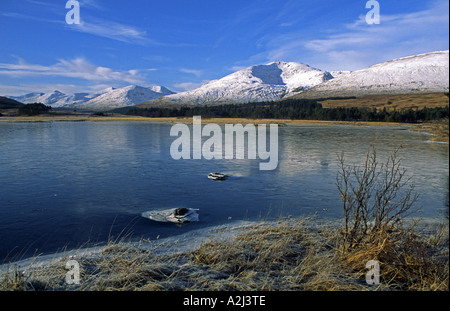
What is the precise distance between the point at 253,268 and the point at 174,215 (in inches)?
189

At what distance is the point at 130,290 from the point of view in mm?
4988

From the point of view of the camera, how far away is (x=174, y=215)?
10398 mm

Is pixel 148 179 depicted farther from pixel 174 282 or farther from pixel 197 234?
pixel 174 282

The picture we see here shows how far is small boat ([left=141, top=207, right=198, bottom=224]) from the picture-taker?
10.2 m

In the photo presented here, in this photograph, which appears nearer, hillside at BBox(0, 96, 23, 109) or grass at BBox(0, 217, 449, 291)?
grass at BBox(0, 217, 449, 291)

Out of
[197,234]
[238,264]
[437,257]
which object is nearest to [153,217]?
[197,234]

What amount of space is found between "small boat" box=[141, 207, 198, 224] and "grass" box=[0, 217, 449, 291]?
2.66 metres

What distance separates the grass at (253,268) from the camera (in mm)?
5246

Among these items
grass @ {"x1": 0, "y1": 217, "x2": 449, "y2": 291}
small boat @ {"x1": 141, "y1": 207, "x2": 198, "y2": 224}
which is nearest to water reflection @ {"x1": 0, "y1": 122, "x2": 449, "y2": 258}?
small boat @ {"x1": 141, "y1": 207, "x2": 198, "y2": 224}

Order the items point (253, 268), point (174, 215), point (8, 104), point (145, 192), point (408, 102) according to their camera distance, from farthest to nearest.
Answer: point (8, 104) → point (408, 102) → point (145, 192) → point (174, 215) → point (253, 268)
